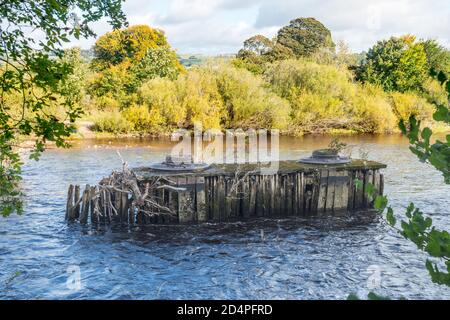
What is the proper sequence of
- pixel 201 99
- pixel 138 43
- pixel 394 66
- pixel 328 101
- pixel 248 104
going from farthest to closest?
pixel 138 43, pixel 394 66, pixel 328 101, pixel 248 104, pixel 201 99

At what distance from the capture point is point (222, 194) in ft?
50.1

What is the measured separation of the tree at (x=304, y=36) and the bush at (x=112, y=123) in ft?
103

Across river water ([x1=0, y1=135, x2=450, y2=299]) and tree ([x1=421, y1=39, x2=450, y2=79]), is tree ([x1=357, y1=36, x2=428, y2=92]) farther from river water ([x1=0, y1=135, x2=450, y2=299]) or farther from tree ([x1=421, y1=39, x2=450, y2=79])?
river water ([x1=0, y1=135, x2=450, y2=299])

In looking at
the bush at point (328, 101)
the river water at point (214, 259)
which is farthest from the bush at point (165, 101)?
the river water at point (214, 259)

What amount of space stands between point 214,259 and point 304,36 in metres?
60.9

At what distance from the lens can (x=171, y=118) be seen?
41906 mm

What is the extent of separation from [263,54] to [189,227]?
5435cm

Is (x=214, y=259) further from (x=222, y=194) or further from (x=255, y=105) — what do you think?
(x=255, y=105)

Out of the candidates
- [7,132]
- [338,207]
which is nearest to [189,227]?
[338,207]

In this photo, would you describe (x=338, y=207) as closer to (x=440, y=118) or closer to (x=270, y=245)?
(x=270, y=245)

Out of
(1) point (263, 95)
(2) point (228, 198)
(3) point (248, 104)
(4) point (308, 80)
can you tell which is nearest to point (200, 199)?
(2) point (228, 198)

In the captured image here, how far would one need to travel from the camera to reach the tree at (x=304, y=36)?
67000 millimetres

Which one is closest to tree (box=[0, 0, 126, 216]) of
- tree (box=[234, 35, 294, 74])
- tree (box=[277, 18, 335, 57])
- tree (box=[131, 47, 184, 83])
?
tree (box=[131, 47, 184, 83])

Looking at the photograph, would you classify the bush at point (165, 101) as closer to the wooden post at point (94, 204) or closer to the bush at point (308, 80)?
the bush at point (308, 80)
